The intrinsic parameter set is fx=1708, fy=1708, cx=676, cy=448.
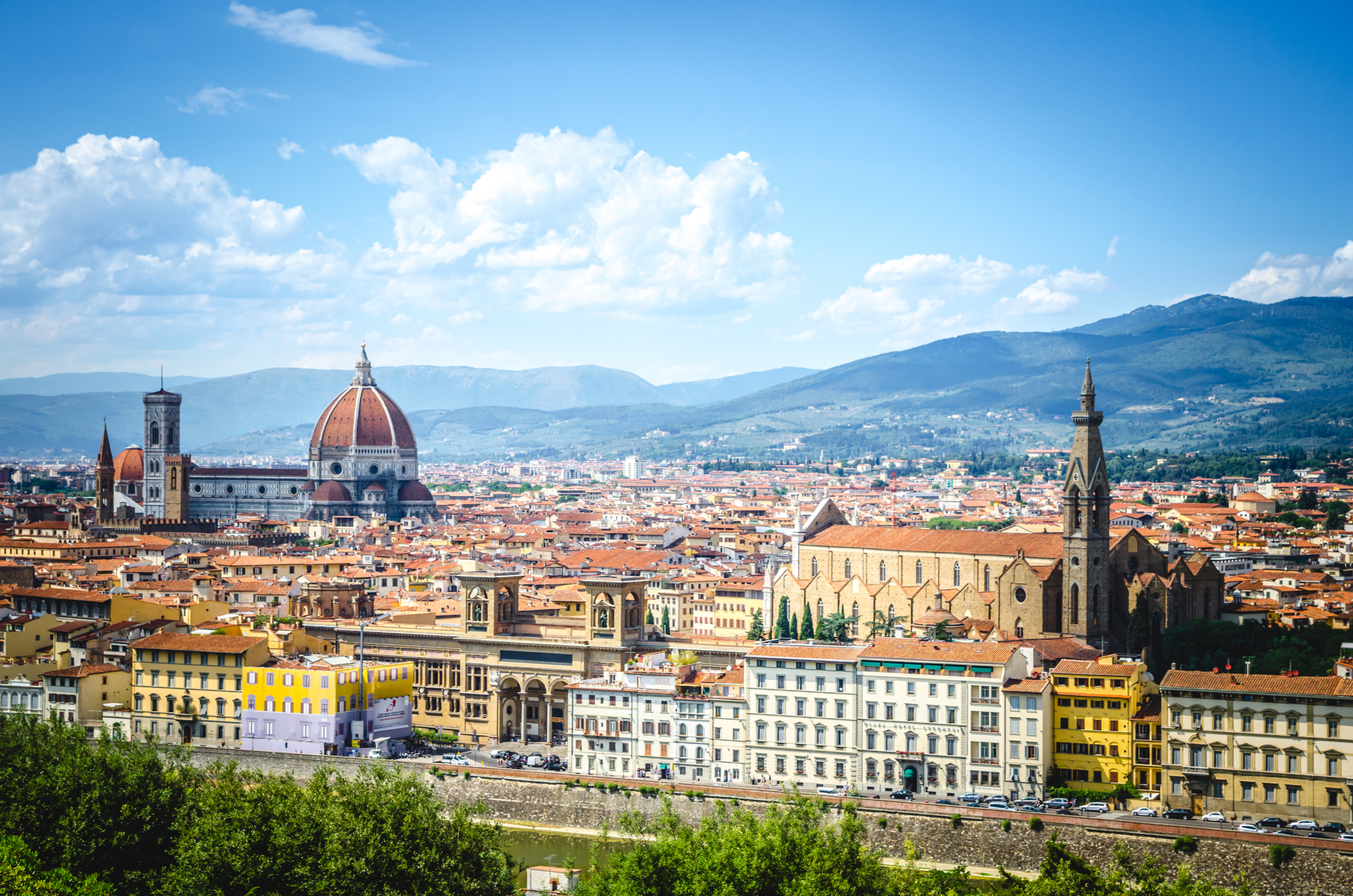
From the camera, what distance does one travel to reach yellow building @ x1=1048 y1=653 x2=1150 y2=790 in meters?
42.6

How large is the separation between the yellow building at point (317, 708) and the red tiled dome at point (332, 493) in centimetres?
8017

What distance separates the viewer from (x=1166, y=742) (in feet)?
133

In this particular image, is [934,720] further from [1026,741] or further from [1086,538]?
[1086,538]

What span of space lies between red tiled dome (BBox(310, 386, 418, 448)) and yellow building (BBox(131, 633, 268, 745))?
3200 inches

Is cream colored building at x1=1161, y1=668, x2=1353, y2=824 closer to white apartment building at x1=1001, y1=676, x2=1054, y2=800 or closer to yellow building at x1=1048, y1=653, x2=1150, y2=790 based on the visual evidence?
yellow building at x1=1048, y1=653, x2=1150, y2=790

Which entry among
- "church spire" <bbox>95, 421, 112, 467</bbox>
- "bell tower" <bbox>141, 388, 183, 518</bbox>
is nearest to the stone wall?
"church spire" <bbox>95, 421, 112, 467</bbox>

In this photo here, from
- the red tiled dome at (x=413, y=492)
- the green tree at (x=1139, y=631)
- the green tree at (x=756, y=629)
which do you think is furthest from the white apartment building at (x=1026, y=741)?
the red tiled dome at (x=413, y=492)

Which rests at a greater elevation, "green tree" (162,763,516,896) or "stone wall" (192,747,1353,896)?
"green tree" (162,763,516,896)

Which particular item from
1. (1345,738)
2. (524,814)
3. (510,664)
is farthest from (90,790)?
(1345,738)

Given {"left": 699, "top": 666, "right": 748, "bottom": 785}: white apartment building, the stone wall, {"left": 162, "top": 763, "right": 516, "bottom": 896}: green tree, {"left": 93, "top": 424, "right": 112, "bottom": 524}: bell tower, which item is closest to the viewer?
{"left": 162, "top": 763, "right": 516, "bottom": 896}: green tree

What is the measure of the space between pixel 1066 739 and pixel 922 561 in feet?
78.1

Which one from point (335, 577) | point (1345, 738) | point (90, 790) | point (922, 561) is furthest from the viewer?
point (335, 577)

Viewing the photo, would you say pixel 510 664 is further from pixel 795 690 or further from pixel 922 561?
pixel 922 561

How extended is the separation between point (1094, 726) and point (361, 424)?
97354 mm
